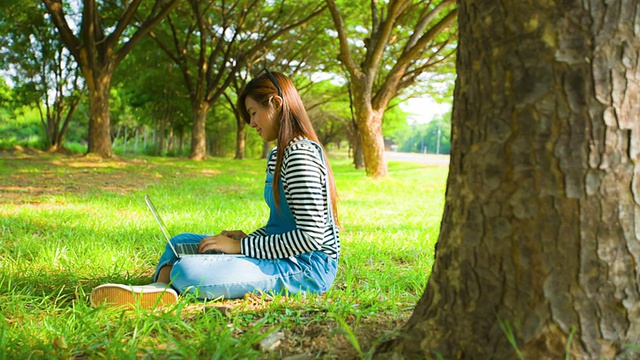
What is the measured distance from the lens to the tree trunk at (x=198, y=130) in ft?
64.8

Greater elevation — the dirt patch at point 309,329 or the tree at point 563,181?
the tree at point 563,181

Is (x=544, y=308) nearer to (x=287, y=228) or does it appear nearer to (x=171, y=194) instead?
(x=287, y=228)

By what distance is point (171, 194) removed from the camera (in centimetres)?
732

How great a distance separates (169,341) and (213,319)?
271 mm

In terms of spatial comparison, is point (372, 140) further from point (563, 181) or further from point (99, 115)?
point (563, 181)

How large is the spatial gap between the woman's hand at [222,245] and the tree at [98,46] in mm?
10578

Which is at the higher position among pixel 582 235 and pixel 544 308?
pixel 582 235

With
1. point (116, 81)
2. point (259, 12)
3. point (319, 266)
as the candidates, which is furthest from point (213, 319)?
point (116, 81)

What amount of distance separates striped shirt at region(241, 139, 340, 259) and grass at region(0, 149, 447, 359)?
0.81 ft

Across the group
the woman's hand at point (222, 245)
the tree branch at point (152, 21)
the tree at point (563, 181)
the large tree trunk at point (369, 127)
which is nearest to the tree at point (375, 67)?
the large tree trunk at point (369, 127)

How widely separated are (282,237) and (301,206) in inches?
8.2

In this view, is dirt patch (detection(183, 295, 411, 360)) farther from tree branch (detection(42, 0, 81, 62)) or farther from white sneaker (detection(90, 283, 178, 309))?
tree branch (detection(42, 0, 81, 62))

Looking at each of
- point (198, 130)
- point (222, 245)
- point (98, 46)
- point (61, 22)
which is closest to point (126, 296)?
point (222, 245)

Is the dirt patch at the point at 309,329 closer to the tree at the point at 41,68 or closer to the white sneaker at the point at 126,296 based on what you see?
the white sneaker at the point at 126,296
